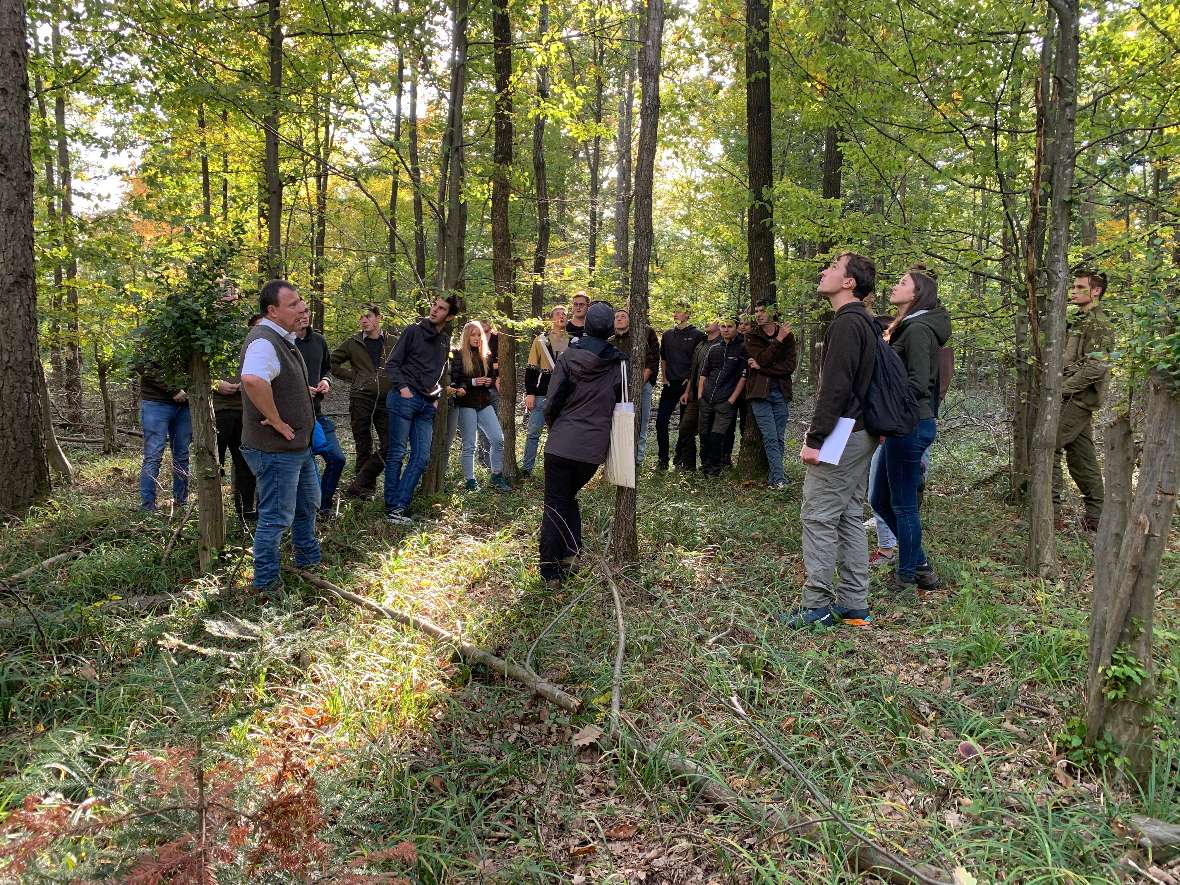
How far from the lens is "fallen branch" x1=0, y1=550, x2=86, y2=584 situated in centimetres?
479

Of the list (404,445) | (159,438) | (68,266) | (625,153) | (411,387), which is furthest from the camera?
(625,153)

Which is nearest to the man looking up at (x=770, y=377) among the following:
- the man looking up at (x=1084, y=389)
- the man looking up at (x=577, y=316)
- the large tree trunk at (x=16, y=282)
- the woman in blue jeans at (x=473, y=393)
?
the man looking up at (x=577, y=316)

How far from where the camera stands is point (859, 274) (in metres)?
4.29

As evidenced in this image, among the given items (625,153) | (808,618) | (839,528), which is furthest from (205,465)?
(625,153)

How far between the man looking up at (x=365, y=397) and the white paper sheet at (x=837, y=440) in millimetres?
5139

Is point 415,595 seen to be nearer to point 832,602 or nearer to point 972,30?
point 832,602

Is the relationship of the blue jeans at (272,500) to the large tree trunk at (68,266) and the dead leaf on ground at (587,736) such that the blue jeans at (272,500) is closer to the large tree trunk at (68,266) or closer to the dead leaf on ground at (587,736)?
the dead leaf on ground at (587,736)

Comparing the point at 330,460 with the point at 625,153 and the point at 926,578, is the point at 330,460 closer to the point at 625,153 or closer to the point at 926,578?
the point at 926,578

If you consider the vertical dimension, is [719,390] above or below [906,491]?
above

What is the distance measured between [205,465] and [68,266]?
7954 millimetres

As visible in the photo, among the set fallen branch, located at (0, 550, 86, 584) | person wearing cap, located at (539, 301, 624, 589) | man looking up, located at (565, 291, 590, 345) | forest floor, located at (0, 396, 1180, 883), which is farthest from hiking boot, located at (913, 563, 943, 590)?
fallen branch, located at (0, 550, 86, 584)

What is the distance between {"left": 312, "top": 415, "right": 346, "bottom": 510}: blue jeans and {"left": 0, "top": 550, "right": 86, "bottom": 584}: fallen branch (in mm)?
1966

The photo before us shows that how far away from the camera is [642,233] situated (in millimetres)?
4887

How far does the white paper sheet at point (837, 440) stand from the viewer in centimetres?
418
